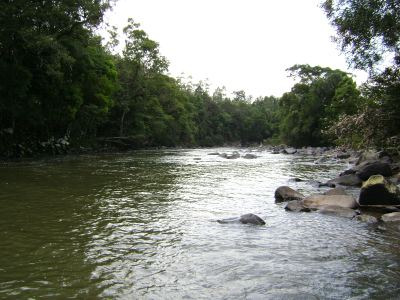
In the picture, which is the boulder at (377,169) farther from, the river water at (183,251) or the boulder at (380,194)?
the river water at (183,251)

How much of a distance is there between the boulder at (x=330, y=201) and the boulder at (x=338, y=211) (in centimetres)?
30

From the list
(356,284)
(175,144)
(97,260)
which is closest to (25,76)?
(97,260)

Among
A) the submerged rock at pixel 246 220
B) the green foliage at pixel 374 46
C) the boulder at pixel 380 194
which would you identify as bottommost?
the submerged rock at pixel 246 220

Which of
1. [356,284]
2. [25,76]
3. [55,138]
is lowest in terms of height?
[356,284]

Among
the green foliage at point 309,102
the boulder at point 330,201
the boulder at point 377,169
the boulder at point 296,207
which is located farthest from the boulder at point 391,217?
the green foliage at point 309,102

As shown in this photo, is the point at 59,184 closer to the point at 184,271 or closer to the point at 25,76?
the point at 184,271

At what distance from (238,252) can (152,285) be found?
1.98 m

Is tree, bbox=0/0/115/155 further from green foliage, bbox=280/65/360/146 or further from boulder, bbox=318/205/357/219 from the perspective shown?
green foliage, bbox=280/65/360/146

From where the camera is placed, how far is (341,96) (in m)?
51.0

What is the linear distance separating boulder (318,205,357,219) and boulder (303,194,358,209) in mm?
300

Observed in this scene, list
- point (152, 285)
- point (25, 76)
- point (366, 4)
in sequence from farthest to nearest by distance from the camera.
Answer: point (25, 76), point (366, 4), point (152, 285)

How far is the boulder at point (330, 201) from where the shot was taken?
1020cm

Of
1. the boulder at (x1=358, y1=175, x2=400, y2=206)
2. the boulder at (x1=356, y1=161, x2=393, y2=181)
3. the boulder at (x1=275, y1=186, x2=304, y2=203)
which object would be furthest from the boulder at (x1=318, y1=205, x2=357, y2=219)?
the boulder at (x1=356, y1=161, x2=393, y2=181)

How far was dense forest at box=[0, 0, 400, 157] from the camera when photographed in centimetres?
1440
